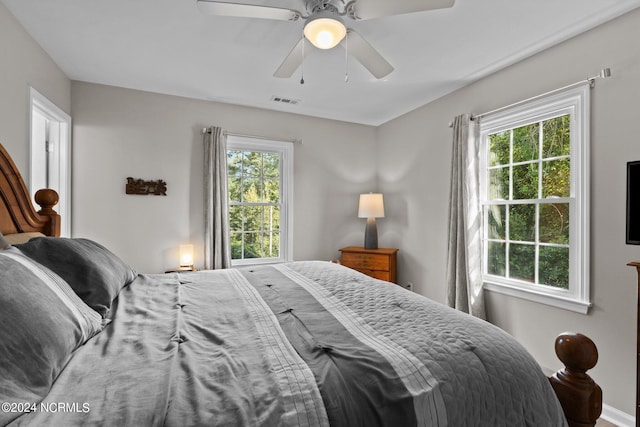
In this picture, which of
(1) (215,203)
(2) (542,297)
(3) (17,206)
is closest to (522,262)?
(2) (542,297)

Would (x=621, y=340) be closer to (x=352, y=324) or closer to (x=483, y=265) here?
(x=483, y=265)

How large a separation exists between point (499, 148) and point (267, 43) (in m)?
2.37

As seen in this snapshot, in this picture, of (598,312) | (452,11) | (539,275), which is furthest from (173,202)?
(598,312)

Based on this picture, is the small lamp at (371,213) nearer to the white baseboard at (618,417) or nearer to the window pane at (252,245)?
the window pane at (252,245)

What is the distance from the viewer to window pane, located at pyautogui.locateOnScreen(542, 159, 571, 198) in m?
2.51

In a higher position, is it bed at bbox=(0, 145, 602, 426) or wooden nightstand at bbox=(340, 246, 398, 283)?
bed at bbox=(0, 145, 602, 426)

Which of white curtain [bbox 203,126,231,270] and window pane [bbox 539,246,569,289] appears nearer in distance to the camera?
window pane [bbox 539,246,569,289]

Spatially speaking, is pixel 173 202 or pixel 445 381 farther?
pixel 173 202

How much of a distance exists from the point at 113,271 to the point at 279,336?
0.99m

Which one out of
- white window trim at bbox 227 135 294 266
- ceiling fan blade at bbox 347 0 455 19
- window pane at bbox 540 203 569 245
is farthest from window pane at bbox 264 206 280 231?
window pane at bbox 540 203 569 245

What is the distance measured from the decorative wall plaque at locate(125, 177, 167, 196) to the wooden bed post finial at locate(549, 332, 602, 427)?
3614mm

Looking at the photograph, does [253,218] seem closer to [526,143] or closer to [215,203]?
[215,203]

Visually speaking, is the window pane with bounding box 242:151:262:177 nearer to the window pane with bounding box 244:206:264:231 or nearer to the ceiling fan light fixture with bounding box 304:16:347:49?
the window pane with bounding box 244:206:264:231

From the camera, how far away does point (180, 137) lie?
3.60 metres
